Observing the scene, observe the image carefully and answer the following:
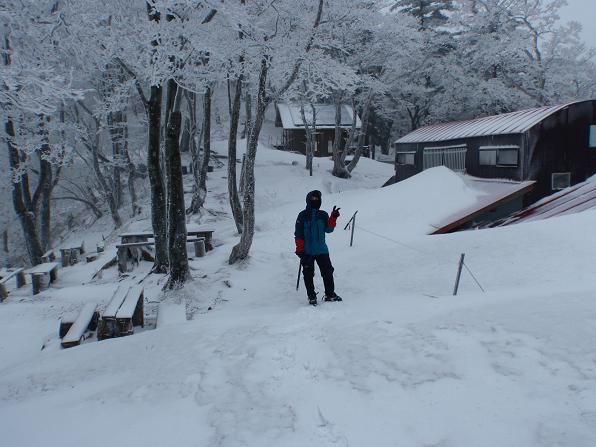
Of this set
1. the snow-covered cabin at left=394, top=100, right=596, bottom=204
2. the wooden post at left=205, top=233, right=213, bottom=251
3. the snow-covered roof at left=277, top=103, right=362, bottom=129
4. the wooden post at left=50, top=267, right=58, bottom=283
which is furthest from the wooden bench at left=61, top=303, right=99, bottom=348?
the snow-covered roof at left=277, top=103, right=362, bottom=129

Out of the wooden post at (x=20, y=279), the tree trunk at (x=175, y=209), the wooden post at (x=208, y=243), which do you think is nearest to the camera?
the tree trunk at (x=175, y=209)

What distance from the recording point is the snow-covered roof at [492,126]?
57.3 feet

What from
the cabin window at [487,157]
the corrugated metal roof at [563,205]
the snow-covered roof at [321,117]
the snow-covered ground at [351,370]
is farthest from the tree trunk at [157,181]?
the snow-covered roof at [321,117]

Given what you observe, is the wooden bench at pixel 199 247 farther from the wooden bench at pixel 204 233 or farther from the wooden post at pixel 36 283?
the wooden post at pixel 36 283

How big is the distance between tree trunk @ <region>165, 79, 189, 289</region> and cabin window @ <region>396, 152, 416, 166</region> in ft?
63.6

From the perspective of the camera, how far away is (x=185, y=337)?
5609mm

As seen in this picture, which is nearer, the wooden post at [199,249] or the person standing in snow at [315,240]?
the person standing in snow at [315,240]

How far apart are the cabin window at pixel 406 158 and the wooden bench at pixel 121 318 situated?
21877 mm

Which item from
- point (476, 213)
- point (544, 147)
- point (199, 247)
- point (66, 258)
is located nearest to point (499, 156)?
point (544, 147)

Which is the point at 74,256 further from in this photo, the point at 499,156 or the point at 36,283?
the point at 499,156

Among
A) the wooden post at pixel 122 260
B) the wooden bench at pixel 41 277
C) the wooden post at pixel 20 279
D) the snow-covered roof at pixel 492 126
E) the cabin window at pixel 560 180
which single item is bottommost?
the wooden post at pixel 20 279

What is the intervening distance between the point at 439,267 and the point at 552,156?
39.2 feet

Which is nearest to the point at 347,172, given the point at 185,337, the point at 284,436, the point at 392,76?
the point at 392,76

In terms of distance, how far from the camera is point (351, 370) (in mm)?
4445
